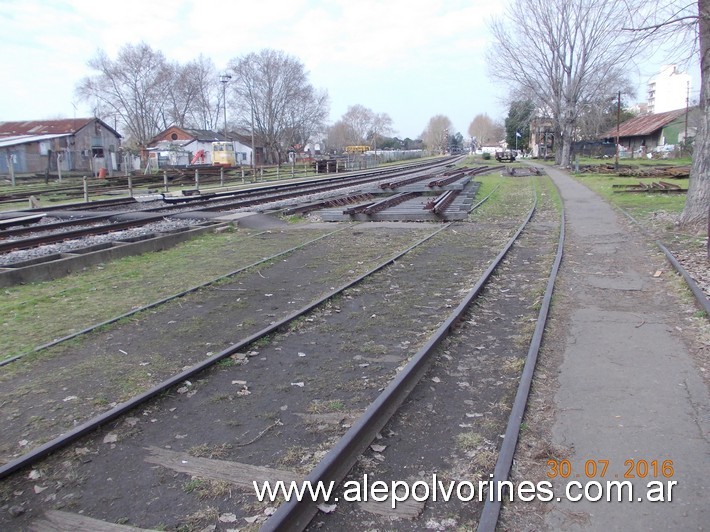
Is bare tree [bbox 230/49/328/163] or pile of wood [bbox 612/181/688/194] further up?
bare tree [bbox 230/49/328/163]

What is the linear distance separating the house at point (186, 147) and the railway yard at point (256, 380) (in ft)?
168

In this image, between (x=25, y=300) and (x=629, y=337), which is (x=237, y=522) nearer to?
(x=629, y=337)

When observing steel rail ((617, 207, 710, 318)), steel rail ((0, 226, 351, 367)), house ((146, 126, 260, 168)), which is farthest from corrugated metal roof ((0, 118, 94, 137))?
steel rail ((617, 207, 710, 318))

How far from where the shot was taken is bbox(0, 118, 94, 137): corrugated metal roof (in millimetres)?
56562

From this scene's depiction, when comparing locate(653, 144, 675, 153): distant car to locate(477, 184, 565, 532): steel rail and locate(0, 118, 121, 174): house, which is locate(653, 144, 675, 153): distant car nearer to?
locate(0, 118, 121, 174): house

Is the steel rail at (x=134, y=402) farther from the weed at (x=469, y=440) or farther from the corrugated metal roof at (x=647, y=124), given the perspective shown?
the corrugated metal roof at (x=647, y=124)

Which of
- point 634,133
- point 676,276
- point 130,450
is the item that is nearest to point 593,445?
point 130,450

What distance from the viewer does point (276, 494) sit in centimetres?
344

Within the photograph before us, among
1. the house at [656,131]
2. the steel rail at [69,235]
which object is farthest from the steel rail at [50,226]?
the house at [656,131]

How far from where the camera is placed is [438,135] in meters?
185

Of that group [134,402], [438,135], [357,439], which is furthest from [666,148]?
[438,135]

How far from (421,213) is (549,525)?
1464cm

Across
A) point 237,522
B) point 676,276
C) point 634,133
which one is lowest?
point 237,522
